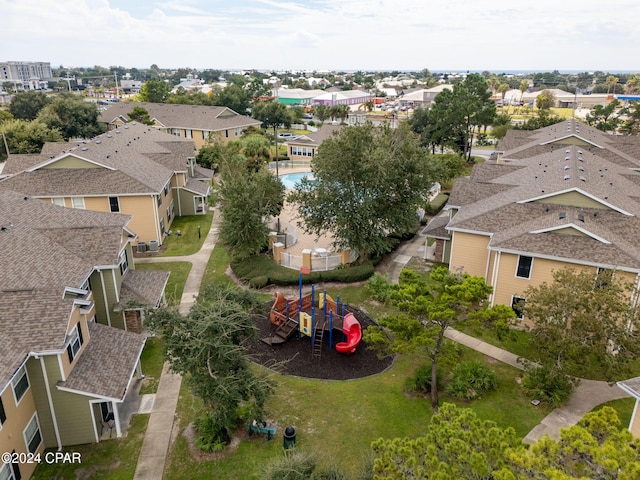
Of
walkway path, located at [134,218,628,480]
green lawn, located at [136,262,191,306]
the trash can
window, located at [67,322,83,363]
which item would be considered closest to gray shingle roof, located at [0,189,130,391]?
window, located at [67,322,83,363]

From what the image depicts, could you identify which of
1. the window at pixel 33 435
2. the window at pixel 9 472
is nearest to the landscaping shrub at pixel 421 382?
the window at pixel 33 435

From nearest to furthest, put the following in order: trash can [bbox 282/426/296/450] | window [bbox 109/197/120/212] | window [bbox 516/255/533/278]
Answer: trash can [bbox 282/426/296/450], window [bbox 516/255/533/278], window [bbox 109/197/120/212]

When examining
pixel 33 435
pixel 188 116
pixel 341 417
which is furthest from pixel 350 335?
pixel 188 116

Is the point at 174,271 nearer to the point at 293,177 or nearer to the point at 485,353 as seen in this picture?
the point at 485,353

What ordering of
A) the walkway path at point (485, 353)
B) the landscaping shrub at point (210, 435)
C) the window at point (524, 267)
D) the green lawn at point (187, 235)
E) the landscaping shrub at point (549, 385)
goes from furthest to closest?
the green lawn at point (187, 235) → the window at point (524, 267) → the landscaping shrub at point (549, 385) → the landscaping shrub at point (210, 435) → the walkway path at point (485, 353)

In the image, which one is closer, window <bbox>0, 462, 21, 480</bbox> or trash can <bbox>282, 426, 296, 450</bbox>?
window <bbox>0, 462, 21, 480</bbox>

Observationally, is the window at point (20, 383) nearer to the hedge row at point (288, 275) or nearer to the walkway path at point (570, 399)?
the hedge row at point (288, 275)

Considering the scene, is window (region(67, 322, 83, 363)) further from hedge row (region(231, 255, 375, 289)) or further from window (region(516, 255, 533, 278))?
window (region(516, 255, 533, 278))
